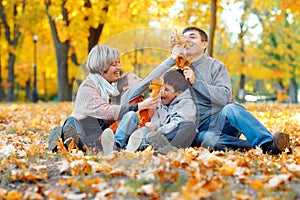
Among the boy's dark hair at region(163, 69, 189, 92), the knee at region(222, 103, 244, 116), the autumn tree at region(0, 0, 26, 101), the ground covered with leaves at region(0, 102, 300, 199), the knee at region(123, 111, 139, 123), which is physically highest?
the autumn tree at region(0, 0, 26, 101)

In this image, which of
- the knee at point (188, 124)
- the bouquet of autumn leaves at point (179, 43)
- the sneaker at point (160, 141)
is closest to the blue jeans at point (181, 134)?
the knee at point (188, 124)

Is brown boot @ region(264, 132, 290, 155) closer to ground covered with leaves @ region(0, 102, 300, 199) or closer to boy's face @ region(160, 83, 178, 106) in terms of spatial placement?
ground covered with leaves @ region(0, 102, 300, 199)

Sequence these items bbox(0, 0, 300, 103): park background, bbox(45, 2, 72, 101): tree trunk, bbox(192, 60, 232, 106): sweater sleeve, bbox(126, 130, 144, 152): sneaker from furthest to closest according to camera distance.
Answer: bbox(45, 2, 72, 101): tree trunk, bbox(0, 0, 300, 103): park background, bbox(192, 60, 232, 106): sweater sleeve, bbox(126, 130, 144, 152): sneaker

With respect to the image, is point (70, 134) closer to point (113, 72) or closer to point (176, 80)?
point (113, 72)

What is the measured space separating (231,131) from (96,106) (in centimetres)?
135

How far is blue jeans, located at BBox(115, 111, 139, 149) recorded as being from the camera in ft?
16.0

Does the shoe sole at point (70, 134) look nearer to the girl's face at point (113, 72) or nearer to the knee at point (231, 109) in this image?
the girl's face at point (113, 72)

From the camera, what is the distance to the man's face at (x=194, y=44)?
5180mm

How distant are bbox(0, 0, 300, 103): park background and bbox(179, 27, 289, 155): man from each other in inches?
12.7

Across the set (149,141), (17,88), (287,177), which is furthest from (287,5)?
(17,88)

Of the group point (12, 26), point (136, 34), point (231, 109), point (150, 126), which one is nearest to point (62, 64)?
point (12, 26)

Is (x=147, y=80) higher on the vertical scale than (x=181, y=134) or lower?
higher

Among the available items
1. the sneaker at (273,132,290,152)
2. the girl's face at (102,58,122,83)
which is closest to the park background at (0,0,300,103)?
the girl's face at (102,58,122,83)

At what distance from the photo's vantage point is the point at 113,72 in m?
5.21
